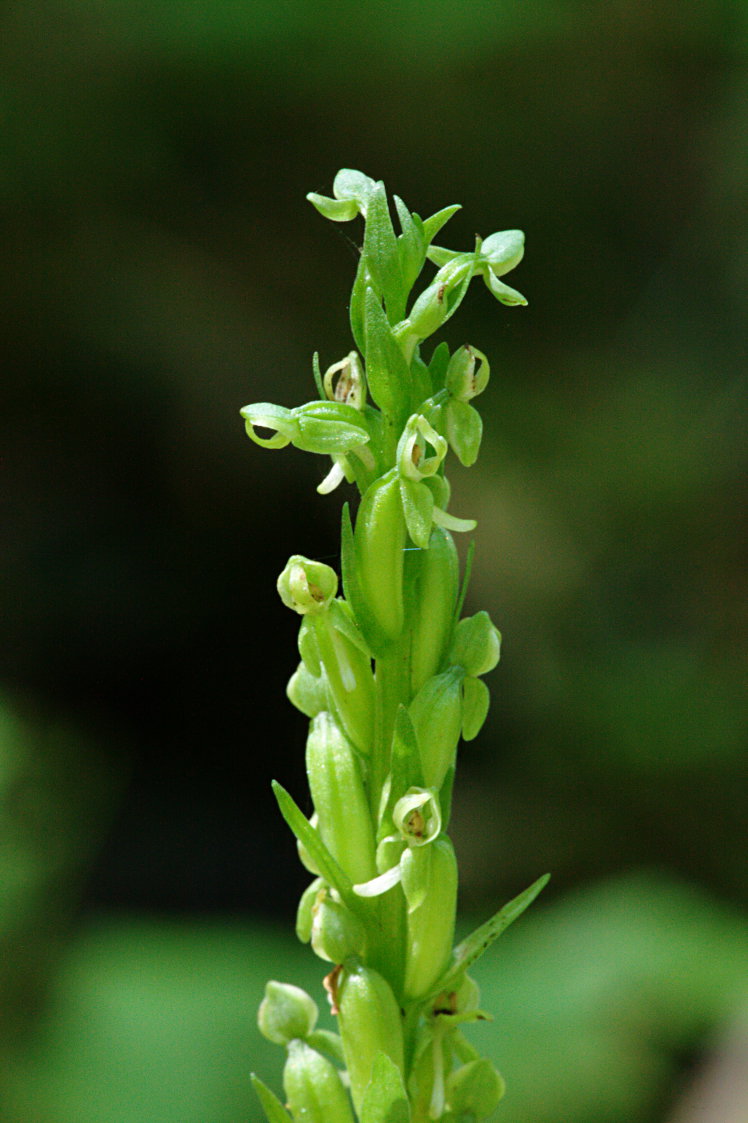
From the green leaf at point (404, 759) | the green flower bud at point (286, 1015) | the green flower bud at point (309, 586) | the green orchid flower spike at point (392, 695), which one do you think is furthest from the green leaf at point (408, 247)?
the green flower bud at point (286, 1015)

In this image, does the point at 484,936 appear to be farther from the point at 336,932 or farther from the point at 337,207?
the point at 337,207

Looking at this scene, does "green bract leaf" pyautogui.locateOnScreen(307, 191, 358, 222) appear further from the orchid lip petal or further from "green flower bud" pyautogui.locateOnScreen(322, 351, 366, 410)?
the orchid lip petal

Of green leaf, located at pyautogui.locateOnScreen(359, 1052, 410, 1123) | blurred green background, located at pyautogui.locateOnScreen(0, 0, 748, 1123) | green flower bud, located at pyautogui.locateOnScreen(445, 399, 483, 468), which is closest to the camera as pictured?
green leaf, located at pyautogui.locateOnScreen(359, 1052, 410, 1123)

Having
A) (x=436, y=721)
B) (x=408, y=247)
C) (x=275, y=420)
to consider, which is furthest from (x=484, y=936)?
(x=408, y=247)

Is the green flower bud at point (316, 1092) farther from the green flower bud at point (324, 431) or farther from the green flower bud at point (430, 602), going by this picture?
the green flower bud at point (324, 431)

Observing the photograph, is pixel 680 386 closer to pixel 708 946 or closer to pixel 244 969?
pixel 708 946

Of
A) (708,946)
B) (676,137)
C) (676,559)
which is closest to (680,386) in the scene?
(676,559)

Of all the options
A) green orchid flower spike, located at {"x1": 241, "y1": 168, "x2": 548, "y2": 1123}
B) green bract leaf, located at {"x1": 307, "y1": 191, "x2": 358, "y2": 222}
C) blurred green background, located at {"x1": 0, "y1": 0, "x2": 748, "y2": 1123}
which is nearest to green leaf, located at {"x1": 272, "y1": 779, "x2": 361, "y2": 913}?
green orchid flower spike, located at {"x1": 241, "y1": 168, "x2": 548, "y2": 1123}
